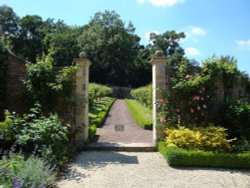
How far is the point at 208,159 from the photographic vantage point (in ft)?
23.5

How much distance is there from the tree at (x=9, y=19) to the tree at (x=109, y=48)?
1248cm

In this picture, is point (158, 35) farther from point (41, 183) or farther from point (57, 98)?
point (41, 183)

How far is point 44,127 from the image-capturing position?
7.24 metres

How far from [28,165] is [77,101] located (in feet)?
12.8

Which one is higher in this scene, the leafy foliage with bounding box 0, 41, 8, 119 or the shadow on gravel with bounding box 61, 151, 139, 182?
the leafy foliage with bounding box 0, 41, 8, 119

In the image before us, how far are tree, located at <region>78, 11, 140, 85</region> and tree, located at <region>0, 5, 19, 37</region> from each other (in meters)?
12.5

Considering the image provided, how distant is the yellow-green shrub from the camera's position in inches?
297

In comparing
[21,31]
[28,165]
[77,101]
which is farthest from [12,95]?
[21,31]

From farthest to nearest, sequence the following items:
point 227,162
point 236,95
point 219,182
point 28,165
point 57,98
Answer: point 236,95
point 57,98
point 227,162
point 219,182
point 28,165

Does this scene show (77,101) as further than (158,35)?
No

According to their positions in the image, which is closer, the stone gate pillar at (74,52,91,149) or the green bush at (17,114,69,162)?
the green bush at (17,114,69,162)

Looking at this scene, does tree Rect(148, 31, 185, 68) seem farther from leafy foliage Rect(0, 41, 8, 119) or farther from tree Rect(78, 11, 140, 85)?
leafy foliage Rect(0, 41, 8, 119)

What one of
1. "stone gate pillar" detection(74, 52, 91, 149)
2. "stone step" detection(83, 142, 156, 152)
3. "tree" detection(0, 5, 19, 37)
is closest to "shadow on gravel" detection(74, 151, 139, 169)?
"stone step" detection(83, 142, 156, 152)

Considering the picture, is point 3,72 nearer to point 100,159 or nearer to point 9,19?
point 100,159
